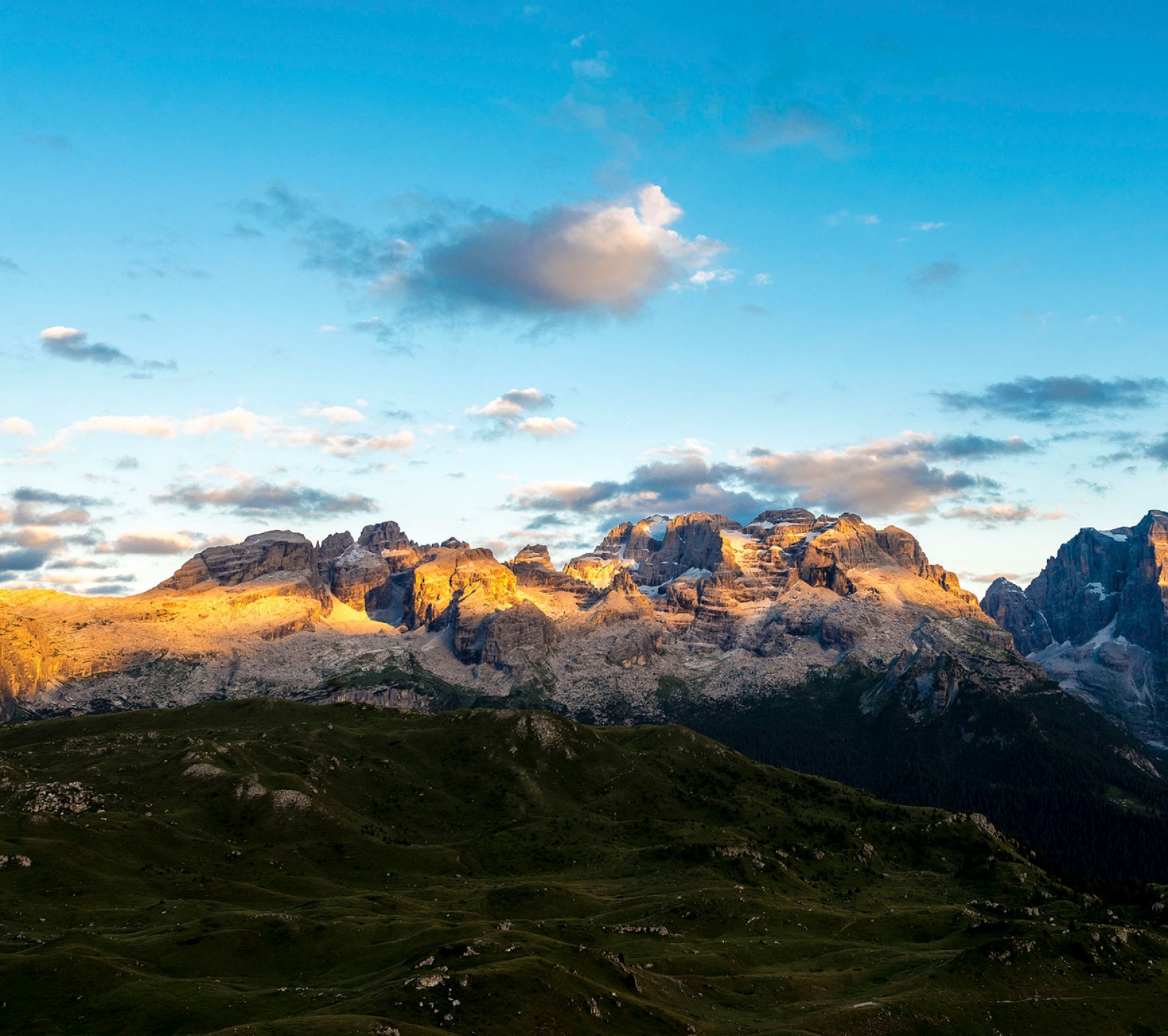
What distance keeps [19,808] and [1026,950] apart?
662 feet

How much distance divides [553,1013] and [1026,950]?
238 ft

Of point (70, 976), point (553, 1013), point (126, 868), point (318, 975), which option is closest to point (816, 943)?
point (553, 1013)

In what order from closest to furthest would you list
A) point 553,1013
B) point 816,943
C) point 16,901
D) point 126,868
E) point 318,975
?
point 553,1013
point 318,975
point 16,901
point 816,943
point 126,868

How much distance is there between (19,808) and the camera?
653ft

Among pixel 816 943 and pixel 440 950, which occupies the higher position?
pixel 440 950

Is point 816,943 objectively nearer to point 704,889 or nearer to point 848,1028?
point 704,889

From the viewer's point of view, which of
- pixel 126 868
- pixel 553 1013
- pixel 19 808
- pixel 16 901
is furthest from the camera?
pixel 19 808

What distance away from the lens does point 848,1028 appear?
108 meters

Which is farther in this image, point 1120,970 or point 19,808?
point 19,808

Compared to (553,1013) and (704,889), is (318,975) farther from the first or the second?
(704,889)

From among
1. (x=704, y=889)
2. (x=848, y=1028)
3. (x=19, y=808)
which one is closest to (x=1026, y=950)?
(x=848, y=1028)

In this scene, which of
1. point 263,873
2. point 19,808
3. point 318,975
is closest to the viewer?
point 318,975

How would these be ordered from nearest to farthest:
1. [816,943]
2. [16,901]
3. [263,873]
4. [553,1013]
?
[553,1013] < [16,901] < [816,943] < [263,873]

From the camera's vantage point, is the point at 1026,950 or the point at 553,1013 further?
the point at 1026,950
